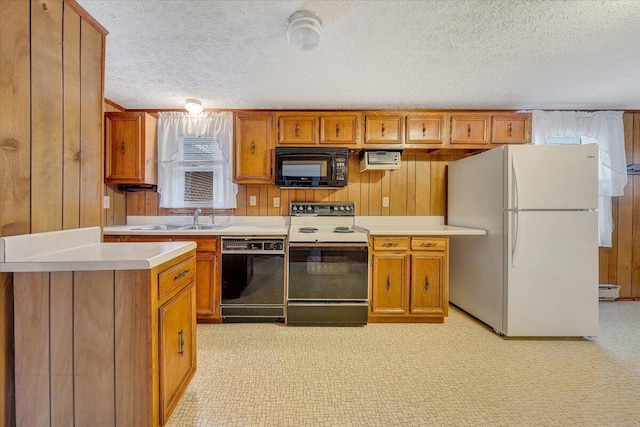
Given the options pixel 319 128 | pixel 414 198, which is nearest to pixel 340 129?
pixel 319 128

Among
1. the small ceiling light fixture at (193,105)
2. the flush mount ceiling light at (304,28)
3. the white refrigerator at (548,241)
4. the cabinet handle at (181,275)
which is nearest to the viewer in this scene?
the cabinet handle at (181,275)

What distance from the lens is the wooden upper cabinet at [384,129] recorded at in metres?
3.03

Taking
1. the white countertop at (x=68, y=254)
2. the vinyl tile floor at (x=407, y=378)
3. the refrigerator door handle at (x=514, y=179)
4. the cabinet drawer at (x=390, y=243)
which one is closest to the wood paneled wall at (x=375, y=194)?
the cabinet drawer at (x=390, y=243)

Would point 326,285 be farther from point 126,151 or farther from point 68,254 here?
point 126,151

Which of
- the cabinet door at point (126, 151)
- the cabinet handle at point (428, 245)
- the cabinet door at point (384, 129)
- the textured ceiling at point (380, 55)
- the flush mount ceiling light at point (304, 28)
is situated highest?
the textured ceiling at point (380, 55)

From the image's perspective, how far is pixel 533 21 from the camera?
1670mm

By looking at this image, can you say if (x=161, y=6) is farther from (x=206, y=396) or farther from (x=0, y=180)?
(x=206, y=396)

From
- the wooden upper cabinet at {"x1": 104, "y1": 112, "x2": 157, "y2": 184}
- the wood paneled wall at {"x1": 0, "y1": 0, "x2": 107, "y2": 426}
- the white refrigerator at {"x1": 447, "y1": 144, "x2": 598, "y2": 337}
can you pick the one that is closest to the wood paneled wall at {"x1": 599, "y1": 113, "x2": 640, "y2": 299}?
the white refrigerator at {"x1": 447, "y1": 144, "x2": 598, "y2": 337}

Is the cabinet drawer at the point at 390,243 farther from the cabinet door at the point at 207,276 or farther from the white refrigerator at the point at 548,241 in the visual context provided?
the cabinet door at the point at 207,276

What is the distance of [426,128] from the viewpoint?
9.95 feet

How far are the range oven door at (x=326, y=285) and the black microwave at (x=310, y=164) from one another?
0.79 metres

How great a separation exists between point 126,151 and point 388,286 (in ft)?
10.1

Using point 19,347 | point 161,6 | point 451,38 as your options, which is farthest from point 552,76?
point 19,347

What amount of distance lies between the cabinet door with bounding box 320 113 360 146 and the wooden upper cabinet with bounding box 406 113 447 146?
59cm
